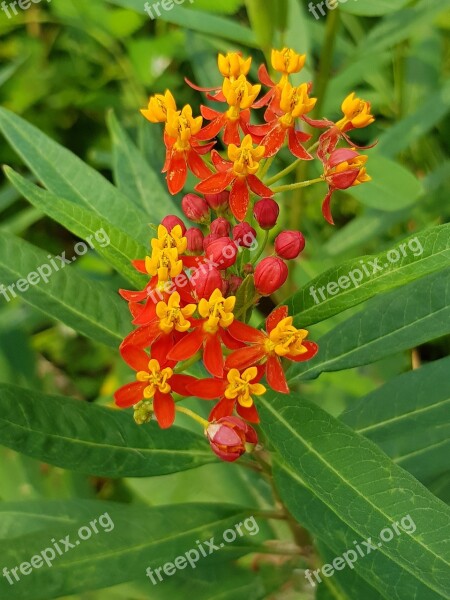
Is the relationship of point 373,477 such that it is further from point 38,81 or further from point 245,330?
point 38,81

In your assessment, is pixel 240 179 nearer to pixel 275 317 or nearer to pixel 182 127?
pixel 182 127

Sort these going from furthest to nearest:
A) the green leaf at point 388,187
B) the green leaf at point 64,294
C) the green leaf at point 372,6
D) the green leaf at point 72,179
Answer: the green leaf at point 388,187, the green leaf at point 372,6, the green leaf at point 72,179, the green leaf at point 64,294

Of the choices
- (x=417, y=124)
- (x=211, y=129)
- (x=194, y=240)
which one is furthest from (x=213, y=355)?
(x=417, y=124)

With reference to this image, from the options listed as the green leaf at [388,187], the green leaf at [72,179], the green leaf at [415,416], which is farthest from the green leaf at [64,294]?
the green leaf at [388,187]

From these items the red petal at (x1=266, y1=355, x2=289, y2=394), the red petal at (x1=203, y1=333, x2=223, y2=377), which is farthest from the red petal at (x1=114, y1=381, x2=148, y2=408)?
the red petal at (x1=266, y1=355, x2=289, y2=394)

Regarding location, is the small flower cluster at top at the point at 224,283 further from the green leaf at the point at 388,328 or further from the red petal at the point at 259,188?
the green leaf at the point at 388,328

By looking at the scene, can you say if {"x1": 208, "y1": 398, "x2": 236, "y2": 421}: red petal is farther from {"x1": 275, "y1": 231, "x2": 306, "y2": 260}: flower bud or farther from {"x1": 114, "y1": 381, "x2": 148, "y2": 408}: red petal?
{"x1": 275, "y1": 231, "x2": 306, "y2": 260}: flower bud

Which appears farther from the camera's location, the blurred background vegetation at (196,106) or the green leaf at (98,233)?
the blurred background vegetation at (196,106)
